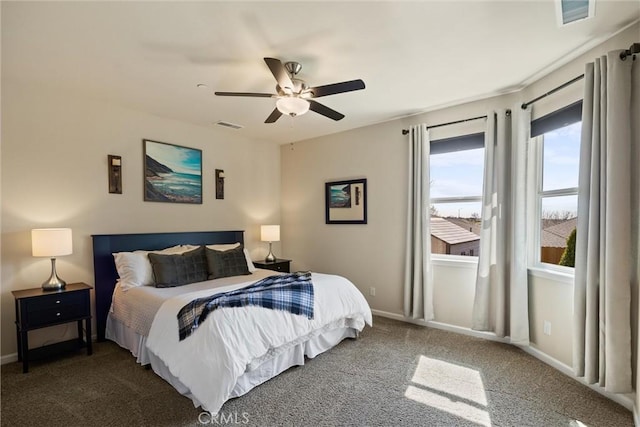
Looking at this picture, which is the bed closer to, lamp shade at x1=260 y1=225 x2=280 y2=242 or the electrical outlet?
lamp shade at x1=260 y1=225 x2=280 y2=242

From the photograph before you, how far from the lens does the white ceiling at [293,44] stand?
209 cm

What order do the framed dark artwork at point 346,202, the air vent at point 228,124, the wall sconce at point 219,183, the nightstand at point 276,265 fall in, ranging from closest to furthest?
the air vent at point 228,124
the framed dark artwork at point 346,202
the wall sconce at point 219,183
the nightstand at point 276,265

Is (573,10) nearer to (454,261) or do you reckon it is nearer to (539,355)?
(454,261)

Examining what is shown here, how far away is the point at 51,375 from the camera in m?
2.81

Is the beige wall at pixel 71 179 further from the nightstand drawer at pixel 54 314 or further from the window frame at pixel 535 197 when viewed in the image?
the window frame at pixel 535 197

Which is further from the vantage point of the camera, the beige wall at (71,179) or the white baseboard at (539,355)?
the beige wall at (71,179)

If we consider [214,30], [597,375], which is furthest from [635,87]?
[214,30]

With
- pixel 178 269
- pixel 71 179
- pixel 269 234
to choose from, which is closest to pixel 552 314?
pixel 269 234

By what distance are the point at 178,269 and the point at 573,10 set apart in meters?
4.01

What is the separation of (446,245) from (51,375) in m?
4.28

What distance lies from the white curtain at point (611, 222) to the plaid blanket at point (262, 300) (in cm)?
221

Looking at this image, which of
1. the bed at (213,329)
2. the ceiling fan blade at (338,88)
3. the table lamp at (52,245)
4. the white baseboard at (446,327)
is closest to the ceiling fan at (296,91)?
the ceiling fan blade at (338,88)

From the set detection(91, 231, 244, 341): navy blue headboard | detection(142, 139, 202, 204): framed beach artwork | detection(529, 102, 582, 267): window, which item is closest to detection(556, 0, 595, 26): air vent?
detection(529, 102, 582, 267): window

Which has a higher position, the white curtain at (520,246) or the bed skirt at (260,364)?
the white curtain at (520,246)
